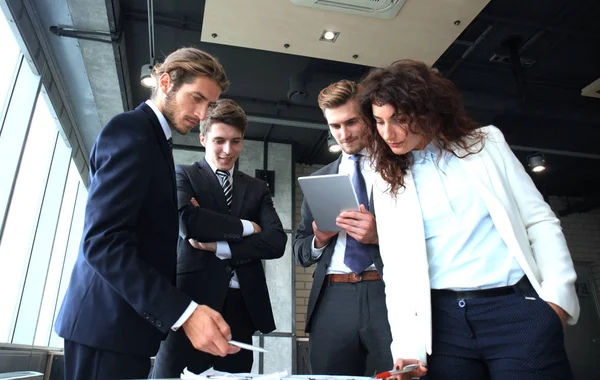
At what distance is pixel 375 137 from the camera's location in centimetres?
160

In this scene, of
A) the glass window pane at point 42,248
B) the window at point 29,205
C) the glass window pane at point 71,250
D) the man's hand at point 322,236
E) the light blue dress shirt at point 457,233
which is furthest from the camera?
the glass window pane at point 71,250

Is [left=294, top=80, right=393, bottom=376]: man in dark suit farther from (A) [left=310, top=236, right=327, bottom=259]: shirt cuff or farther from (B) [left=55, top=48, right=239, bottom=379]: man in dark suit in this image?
(B) [left=55, top=48, right=239, bottom=379]: man in dark suit

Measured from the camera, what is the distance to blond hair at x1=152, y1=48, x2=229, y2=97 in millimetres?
1696

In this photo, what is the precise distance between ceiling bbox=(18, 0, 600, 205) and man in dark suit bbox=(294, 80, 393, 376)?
6.13 ft

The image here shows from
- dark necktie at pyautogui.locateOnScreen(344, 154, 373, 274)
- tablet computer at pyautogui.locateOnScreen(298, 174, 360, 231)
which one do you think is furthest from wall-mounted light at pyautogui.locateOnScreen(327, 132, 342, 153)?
tablet computer at pyautogui.locateOnScreen(298, 174, 360, 231)

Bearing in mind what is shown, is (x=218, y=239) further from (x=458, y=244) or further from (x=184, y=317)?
(x=458, y=244)

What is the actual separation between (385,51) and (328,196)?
7.90 ft

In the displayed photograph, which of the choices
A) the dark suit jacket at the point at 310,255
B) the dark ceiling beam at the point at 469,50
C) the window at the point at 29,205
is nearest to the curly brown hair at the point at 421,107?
the dark suit jacket at the point at 310,255

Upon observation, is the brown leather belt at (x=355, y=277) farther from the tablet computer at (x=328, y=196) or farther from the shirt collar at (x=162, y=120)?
the shirt collar at (x=162, y=120)

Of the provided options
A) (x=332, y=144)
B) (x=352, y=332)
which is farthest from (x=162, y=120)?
(x=332, y=144)

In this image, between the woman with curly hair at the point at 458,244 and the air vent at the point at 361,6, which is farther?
the air vent at the point at 361,6

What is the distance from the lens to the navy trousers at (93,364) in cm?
119

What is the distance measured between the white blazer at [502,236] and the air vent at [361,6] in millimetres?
2007

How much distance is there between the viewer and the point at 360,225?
1.73 meters
